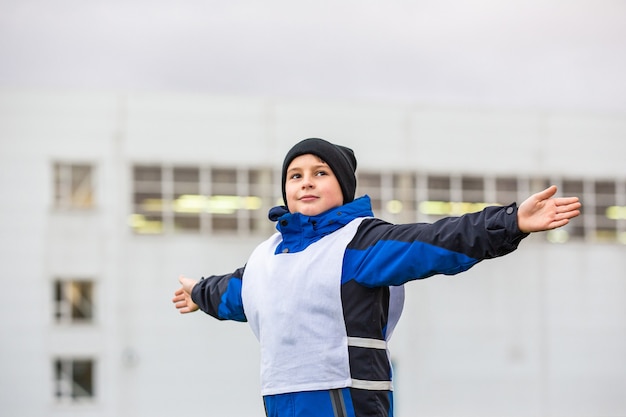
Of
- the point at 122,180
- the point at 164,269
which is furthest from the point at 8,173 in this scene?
the point at 164,269

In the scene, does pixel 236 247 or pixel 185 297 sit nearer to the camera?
pixel 185 297

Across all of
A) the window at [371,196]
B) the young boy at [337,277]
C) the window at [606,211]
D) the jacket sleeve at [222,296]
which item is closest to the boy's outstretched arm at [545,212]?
the young boy at [337,277]

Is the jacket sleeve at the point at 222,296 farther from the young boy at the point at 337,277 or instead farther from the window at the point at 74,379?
the window at the point at 74,379

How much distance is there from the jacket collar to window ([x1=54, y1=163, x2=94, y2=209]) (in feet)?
86.5

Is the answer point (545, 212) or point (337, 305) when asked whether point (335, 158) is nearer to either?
point (337, 305)

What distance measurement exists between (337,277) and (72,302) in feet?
88.3

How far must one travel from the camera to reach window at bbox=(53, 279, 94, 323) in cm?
2992

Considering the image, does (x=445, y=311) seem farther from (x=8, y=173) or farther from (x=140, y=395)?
(x=8, y=173)

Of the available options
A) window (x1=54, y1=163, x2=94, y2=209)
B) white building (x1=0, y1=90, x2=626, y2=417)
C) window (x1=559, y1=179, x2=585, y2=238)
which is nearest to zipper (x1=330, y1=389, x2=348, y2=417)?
white building (x1=0, y1=90, x2=626, y2=417)

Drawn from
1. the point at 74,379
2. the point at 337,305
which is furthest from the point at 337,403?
the point at 74,379

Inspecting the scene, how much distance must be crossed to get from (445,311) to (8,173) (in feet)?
42.8

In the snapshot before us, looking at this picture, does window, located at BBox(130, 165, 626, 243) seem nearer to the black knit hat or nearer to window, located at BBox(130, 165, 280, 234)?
window, located at BBox(130, 165, 280, 234)

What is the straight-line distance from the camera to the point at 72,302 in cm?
3006

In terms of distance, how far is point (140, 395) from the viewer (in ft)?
100.0
